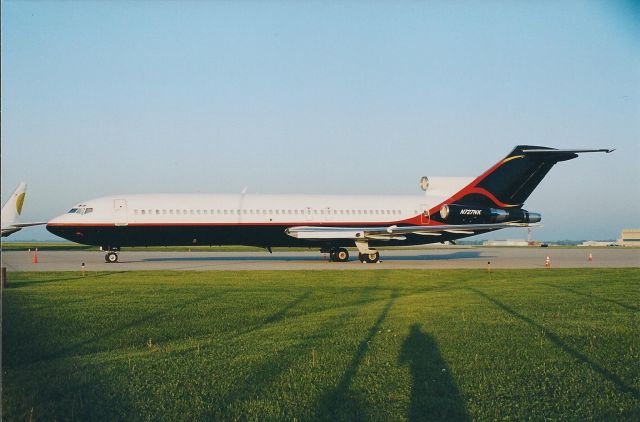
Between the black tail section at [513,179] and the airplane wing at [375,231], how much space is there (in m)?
1.92

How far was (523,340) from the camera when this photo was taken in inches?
374

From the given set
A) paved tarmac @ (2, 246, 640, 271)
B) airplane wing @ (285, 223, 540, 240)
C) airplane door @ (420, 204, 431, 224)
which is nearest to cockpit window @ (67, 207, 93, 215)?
paved tarmac @ (2, 246, 640, 271)

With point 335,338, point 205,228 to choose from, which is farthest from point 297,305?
point 205,228

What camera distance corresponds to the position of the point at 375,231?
33.1 meters

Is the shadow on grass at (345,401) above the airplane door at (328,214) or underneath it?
underneath

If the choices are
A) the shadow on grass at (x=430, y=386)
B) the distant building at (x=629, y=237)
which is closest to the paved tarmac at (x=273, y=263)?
the shadow on grass at (x=430, y=386)

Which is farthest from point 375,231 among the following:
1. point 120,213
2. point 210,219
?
point 120,213

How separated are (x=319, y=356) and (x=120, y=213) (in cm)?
2510

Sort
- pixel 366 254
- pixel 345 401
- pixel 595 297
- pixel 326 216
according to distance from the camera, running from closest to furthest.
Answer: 1. pixel 345 401
2. pixel 595 297
3. pixel 326 216
4. pixel 366 254

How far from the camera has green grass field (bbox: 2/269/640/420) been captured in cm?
614

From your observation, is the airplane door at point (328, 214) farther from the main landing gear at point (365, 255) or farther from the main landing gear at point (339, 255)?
the main landing gear at point (339, 255)

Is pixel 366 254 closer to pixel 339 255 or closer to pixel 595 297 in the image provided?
pixel 339 255

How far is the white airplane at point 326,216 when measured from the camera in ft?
102

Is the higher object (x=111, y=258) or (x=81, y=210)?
(x=81, y=210)
